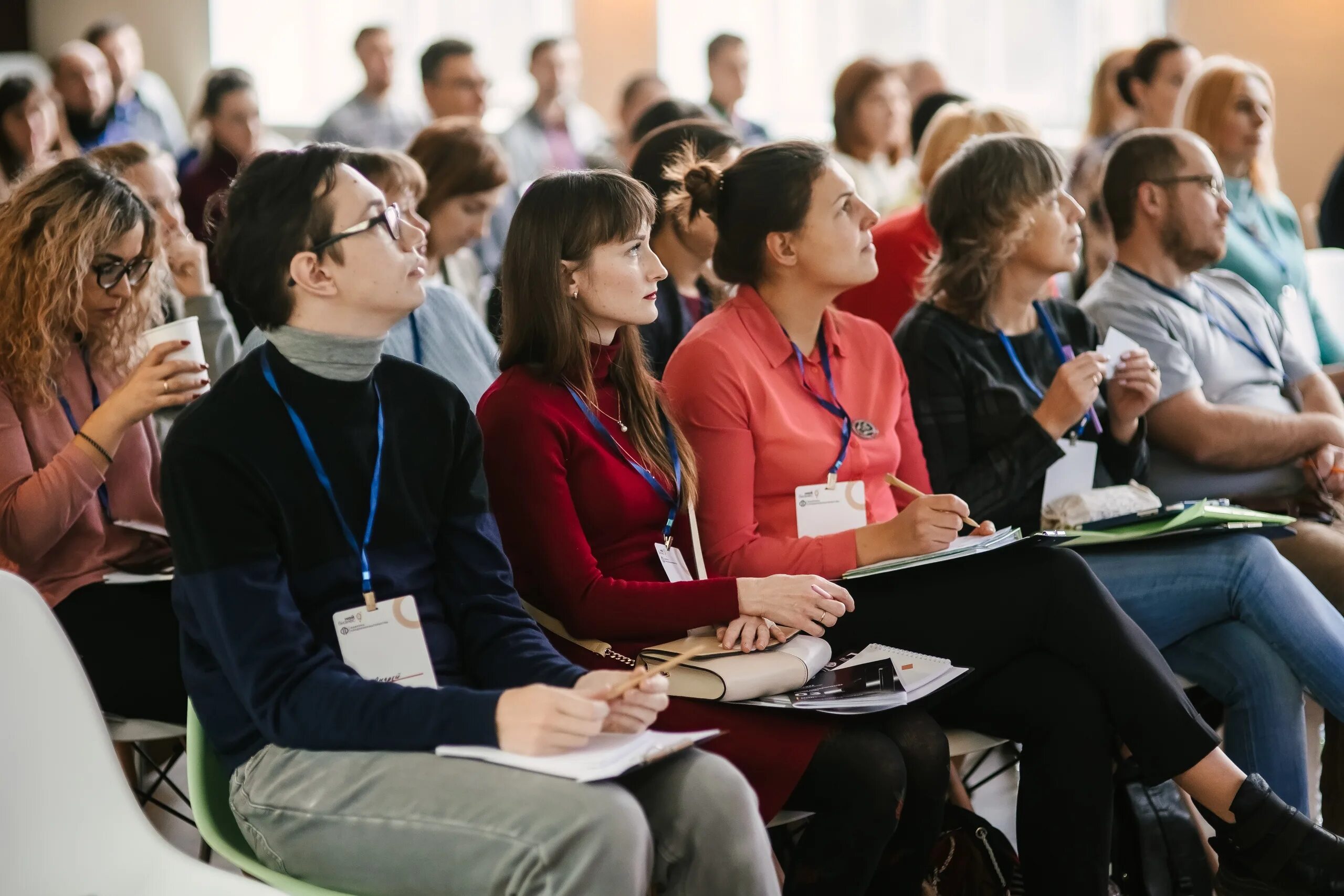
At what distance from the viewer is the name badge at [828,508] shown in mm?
2207

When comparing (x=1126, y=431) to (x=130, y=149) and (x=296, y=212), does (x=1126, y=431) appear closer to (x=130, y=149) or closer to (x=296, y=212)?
(x=296, y=212)

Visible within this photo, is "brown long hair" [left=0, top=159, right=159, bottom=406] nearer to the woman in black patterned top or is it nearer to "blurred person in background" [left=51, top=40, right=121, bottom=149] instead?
the woman in black patterned top

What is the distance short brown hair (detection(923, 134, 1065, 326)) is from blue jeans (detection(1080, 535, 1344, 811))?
565mm

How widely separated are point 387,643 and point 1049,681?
0.95 m

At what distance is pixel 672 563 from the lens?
2.03 m

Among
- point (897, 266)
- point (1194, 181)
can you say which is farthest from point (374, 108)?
point (1194, 181)

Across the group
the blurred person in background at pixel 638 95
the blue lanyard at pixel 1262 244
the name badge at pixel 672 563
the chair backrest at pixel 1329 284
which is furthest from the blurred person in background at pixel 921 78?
the name badge at pixel 672 563

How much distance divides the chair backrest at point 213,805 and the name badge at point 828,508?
3.15ft

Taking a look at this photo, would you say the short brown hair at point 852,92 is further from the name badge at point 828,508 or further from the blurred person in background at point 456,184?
the name badge at point 828,508

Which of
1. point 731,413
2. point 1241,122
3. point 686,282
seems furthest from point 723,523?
point 1241,122

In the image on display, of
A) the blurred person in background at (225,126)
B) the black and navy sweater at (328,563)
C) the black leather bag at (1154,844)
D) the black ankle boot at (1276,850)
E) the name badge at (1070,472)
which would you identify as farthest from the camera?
the blurred person in background at (225,126)

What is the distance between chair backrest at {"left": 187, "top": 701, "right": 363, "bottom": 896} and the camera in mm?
1556

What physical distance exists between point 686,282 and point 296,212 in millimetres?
1380

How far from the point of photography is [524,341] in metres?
2.01
